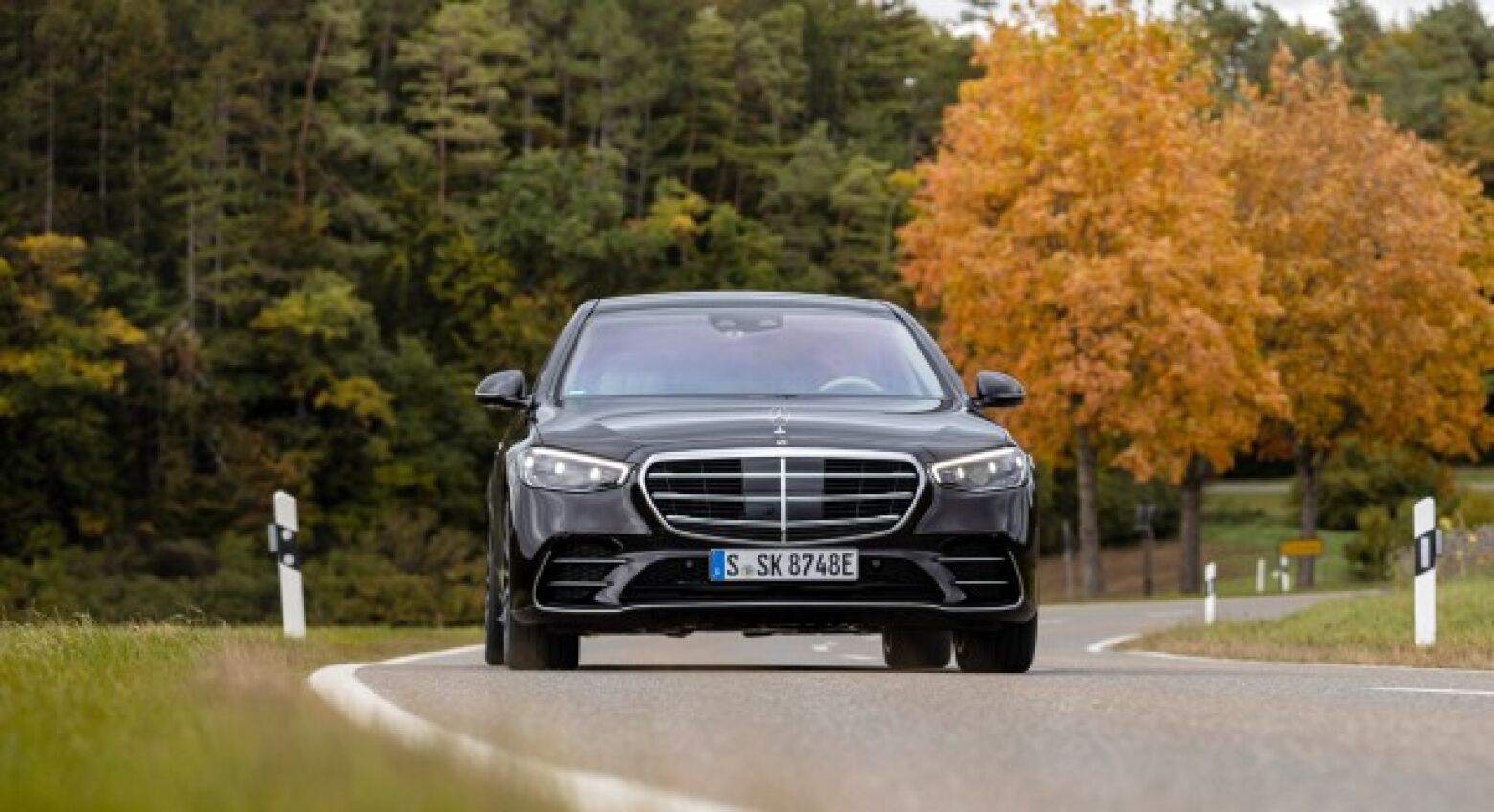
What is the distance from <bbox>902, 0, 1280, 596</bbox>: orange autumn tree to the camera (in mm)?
44812

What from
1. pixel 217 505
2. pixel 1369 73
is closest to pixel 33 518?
pixel 217 505

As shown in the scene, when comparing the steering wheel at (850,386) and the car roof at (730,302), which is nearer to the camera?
the steering wheel at (850,386)

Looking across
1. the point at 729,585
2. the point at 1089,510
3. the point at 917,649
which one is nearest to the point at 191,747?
the point at 729,585

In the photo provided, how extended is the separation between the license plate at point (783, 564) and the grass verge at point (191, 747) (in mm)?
1773

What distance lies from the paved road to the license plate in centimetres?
41

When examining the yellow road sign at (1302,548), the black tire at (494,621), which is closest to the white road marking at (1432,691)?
the black tire at (494,621)

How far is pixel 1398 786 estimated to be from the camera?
6.20 m

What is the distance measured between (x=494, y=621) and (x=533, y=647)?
818mm

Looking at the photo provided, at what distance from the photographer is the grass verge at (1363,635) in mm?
17547

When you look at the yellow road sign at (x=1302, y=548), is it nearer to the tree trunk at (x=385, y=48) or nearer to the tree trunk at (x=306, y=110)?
the tree trunk at (x=306, y=110)

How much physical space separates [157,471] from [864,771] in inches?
2598

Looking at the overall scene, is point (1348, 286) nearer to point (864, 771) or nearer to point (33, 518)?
point (33, 518)

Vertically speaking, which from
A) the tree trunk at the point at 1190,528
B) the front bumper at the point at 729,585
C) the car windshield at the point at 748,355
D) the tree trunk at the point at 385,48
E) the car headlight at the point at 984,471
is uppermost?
the tree trunk at the point at 385,48

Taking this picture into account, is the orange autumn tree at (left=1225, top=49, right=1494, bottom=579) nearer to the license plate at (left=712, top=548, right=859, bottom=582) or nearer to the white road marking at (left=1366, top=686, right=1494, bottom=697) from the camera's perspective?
the license plate at (left=712, top=548, right=859, bottom=582)
